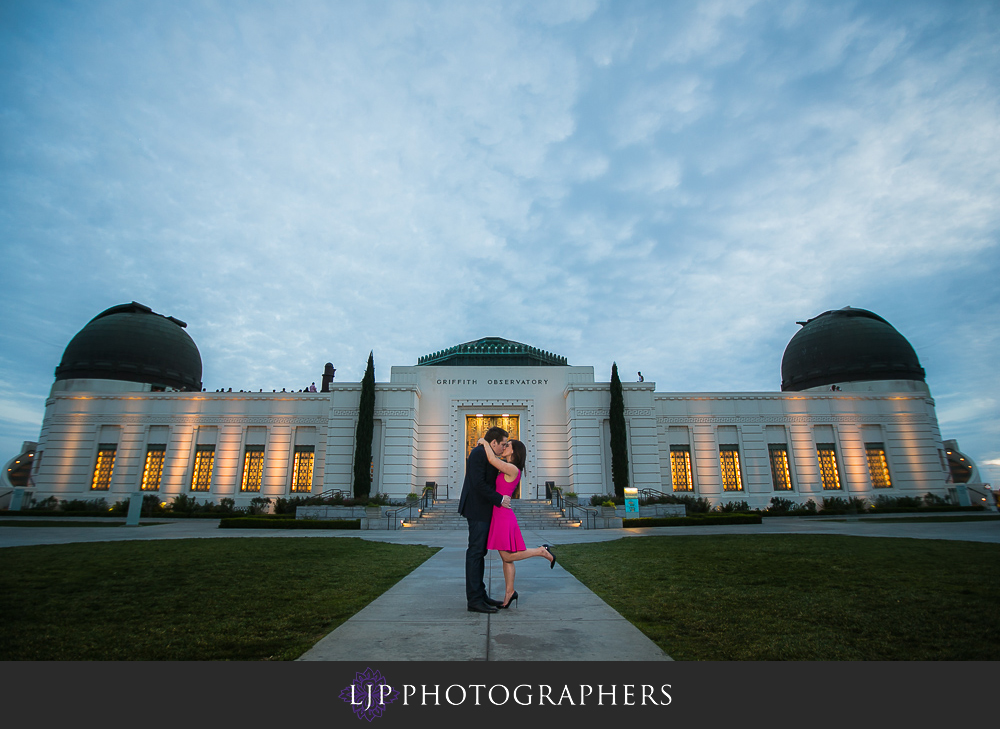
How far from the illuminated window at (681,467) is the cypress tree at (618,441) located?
13.4 feet

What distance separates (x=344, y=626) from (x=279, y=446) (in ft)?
93.6

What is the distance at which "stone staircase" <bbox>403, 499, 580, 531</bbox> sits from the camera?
21.0 metres

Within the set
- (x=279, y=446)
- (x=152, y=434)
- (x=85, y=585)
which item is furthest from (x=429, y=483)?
(x=85, y=585)

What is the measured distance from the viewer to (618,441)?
27016 millimetres

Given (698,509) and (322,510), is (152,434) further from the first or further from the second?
(698,509)

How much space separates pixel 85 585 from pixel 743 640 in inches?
301

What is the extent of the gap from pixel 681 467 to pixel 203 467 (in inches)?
1173

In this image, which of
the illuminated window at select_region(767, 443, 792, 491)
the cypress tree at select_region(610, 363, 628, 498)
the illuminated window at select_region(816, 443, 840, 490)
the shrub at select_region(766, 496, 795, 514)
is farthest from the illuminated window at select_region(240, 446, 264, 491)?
the illuminated window at select_region(816, 443, 840, 490)

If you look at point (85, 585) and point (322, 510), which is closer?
point (85, 585)

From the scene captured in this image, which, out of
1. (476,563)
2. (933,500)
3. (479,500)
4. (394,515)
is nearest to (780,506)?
(933,500)
